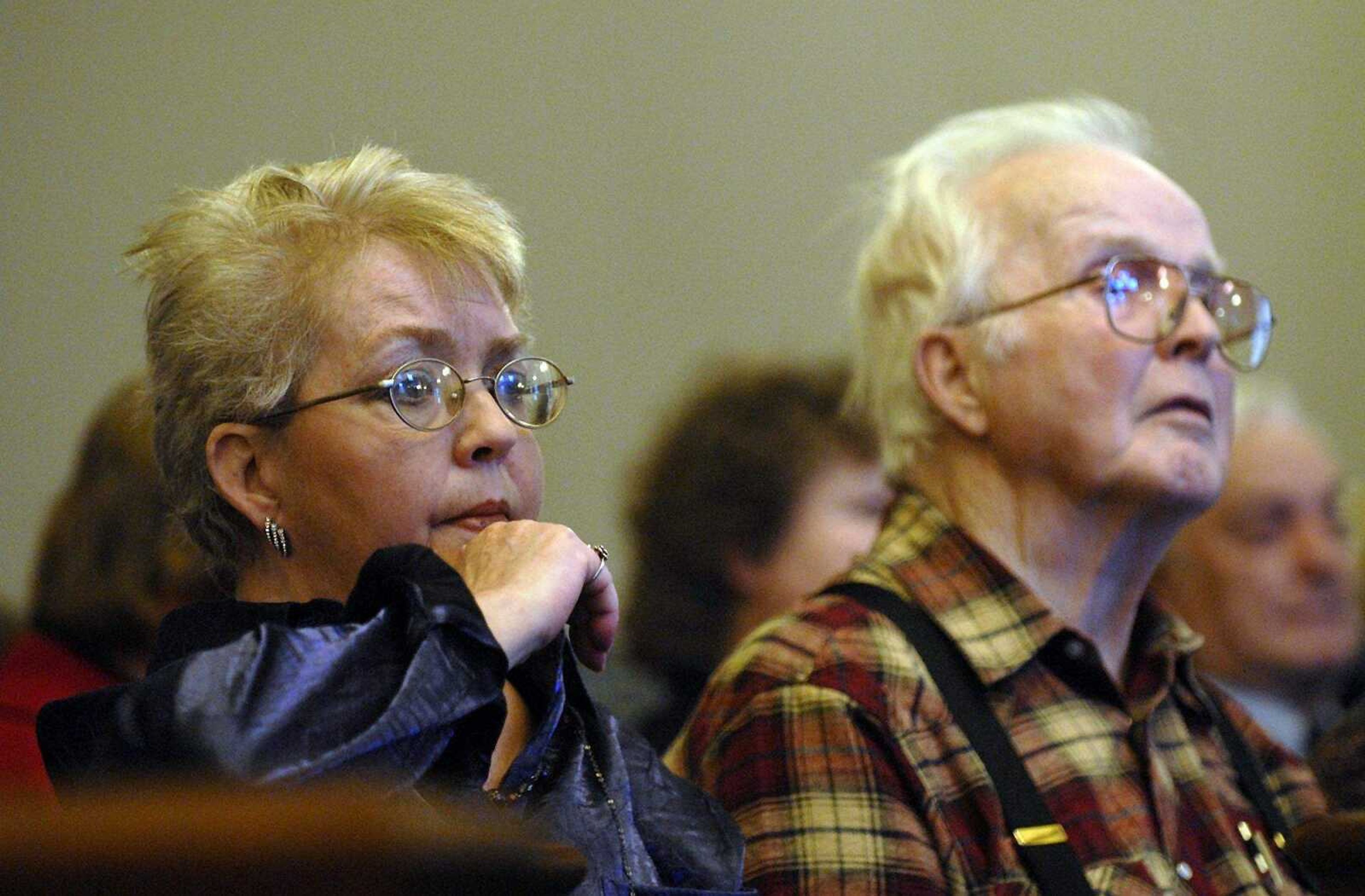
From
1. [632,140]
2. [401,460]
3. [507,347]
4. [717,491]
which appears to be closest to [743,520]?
[717,491]

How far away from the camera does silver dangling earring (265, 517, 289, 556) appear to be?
1.73 metres

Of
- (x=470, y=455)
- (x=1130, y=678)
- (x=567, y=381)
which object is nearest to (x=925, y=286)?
(x=1130, y=678)

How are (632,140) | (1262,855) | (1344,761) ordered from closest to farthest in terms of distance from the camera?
(1262,855)
(1344,761)
(632,140)

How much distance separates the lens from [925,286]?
2.60m

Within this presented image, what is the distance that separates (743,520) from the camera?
362cm

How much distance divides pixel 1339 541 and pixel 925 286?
169 cm

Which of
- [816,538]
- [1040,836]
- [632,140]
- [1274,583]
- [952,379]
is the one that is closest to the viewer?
[1040,836]

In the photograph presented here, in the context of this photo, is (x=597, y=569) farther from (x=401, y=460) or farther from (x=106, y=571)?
Answer: (x=106, y=571)

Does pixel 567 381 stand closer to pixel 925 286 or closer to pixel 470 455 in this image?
pixel 470 455

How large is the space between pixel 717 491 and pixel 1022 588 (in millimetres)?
1400

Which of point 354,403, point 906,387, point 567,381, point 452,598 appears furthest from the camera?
point 906,387

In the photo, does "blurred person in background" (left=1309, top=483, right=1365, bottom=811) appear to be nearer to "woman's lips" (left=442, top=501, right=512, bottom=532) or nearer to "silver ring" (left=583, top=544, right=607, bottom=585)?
"silver ring" (left=583, top=544, right=607, bottom=585)

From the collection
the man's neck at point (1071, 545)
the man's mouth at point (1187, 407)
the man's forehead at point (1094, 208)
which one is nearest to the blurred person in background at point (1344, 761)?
the man's neck at point (1071, 545)

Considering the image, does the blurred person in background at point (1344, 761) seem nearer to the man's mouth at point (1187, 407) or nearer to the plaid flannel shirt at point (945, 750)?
the plaid flannel shirt at point (945, 750)
